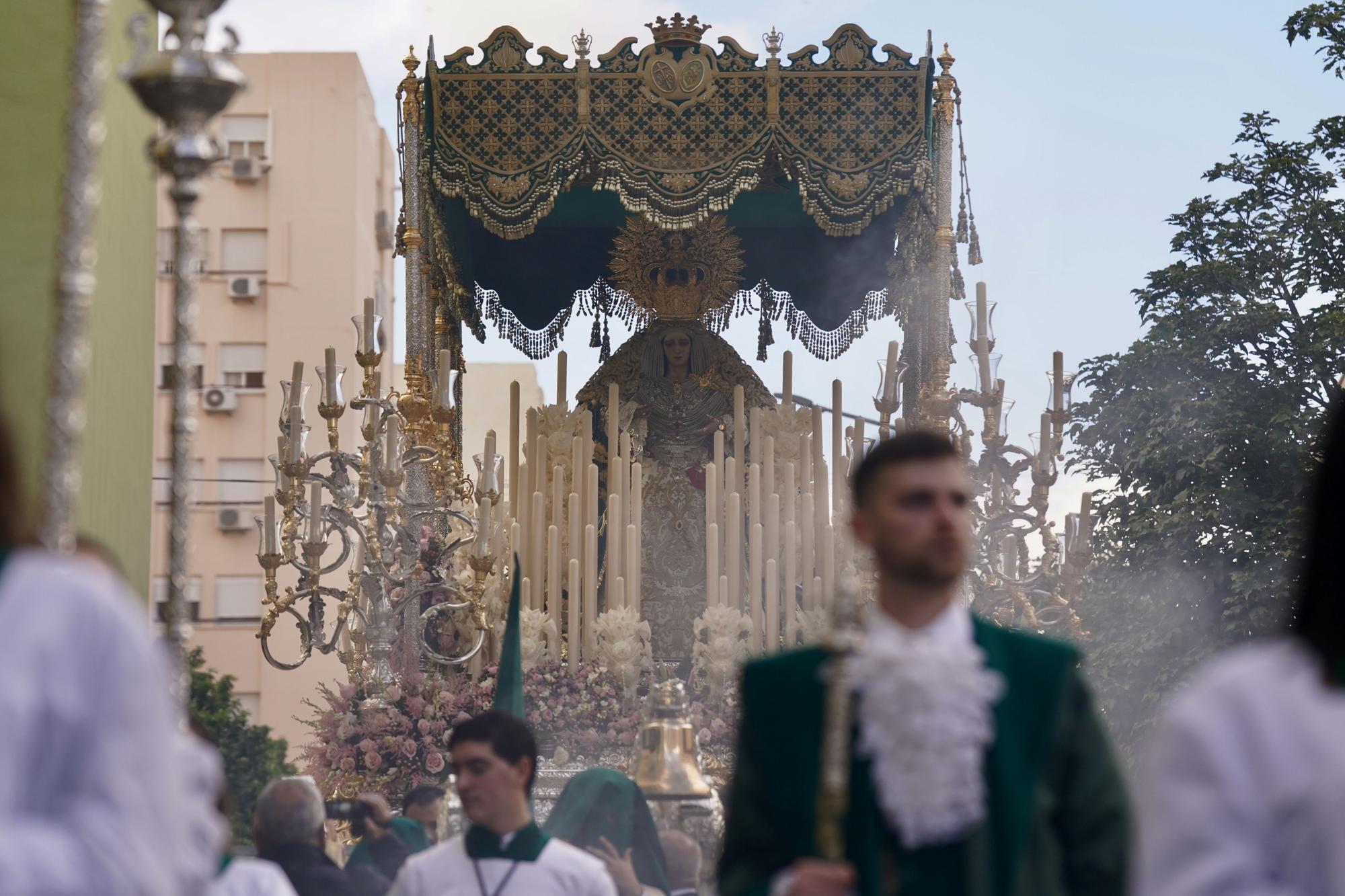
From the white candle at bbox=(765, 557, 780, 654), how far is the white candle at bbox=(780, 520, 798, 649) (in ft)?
0.16

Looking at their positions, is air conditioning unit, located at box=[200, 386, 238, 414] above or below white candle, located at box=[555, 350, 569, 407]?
above

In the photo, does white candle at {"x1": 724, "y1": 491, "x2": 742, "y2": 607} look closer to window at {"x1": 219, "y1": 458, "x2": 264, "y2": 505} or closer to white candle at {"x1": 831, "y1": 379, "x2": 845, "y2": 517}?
white candle at {"x1": 831, "y1": 379, "x2": 845, "y2": 517}

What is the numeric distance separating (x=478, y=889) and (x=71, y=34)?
9.26 ft

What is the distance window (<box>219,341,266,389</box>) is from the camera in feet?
114

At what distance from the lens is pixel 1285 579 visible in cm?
1703

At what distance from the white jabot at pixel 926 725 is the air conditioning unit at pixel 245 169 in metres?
32.0

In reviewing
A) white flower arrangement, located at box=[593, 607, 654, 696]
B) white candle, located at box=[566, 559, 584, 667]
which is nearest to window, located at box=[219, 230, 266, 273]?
white candle, located at box=[566, 559, 584, 667]

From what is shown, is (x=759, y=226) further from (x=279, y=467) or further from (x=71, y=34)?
(x=71, y=34)

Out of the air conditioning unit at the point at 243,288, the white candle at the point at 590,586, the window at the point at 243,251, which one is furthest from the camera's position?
the window at the point at 243,251

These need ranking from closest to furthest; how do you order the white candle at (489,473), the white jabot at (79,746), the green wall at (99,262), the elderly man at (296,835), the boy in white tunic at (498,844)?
the white jabot at (79,746) < the boy in white tunic at (498,844) < the green wall at (99,262) < the elderly man at (296,835) < the white candle at (489,473)

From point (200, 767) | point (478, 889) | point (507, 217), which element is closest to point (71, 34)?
point (478, 889)

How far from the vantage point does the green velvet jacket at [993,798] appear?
3.14m

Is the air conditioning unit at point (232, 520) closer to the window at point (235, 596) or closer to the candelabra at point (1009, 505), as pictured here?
the window at point (235, 596)

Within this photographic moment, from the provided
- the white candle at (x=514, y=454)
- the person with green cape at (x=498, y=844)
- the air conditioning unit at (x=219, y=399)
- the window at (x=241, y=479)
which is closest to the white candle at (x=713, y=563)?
the white candle at (x=514, y=454)
